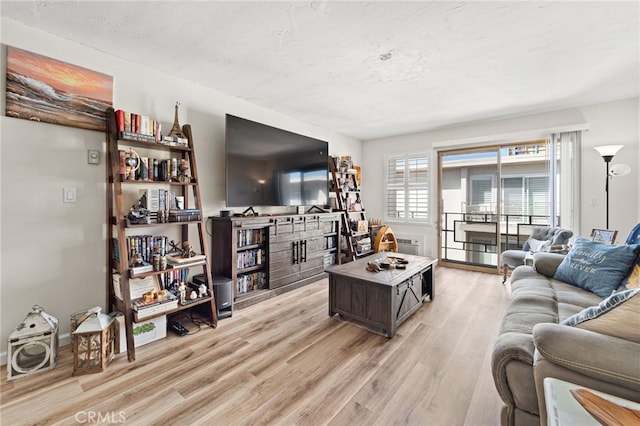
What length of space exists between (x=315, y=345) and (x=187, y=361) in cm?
96

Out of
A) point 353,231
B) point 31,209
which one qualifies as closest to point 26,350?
point 31,209

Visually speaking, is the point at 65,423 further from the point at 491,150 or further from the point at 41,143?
the point at 491,150

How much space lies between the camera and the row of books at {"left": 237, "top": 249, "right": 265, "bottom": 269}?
3.02 metres

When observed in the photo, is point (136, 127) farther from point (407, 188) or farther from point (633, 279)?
point (407, 188)

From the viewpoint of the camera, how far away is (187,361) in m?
1.94

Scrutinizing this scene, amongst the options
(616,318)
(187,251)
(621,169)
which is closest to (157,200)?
(187,251)

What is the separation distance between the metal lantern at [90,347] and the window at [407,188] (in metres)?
4.59

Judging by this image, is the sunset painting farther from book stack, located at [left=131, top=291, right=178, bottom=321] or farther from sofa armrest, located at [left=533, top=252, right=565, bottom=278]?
sofa armrest, located at [left=533, top=252, right=565, bottom=278]

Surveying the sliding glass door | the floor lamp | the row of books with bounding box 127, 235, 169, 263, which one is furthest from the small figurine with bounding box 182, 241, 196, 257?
the floor lamp

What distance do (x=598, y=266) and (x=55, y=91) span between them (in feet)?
14.2

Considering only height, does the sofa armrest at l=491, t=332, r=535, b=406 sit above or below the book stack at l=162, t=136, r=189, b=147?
below

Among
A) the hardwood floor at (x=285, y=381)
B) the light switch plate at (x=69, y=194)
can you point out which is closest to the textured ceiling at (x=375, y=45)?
the light switch plate at (x=69, y=194)

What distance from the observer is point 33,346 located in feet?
5.90

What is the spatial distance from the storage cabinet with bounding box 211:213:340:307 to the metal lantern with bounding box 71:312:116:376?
3.80ft
